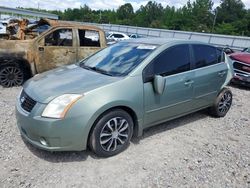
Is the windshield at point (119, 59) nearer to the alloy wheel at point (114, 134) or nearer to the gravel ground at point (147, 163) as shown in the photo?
the alloy wheel at point (114, 134)

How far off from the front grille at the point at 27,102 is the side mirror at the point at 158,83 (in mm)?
1679

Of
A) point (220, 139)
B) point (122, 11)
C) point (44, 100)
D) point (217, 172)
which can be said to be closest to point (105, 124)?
point (44, 100)

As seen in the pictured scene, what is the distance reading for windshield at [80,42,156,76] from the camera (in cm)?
397

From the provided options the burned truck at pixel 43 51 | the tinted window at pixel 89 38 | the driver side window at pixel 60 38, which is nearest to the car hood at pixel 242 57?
A: the tinted window at pixel 89 38

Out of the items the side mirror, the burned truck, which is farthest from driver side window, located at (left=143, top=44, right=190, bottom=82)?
the burned truck

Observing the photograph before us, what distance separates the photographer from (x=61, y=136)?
10.7ft

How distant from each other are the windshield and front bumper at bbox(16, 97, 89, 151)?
3.31 feet

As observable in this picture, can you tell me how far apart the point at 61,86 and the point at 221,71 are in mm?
3180

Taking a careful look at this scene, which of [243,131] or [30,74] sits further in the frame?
[30,74]

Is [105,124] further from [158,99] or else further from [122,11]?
[122,11]

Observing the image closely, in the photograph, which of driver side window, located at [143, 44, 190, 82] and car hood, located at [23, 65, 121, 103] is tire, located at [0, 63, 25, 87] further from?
driver side window, located at [143, 44, 190, 82]

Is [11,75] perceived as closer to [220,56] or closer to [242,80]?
[220,56]

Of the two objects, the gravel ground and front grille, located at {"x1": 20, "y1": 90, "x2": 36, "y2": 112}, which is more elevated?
front grille, located at {"x1": 20, "y1": 90, "x2": 36, "y2": 112}

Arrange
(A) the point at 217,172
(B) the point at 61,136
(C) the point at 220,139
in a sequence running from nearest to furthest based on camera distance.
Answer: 1. (B) the point at 61,136
2. (A) the point at 217,172
3. (C) the point at 220,139
